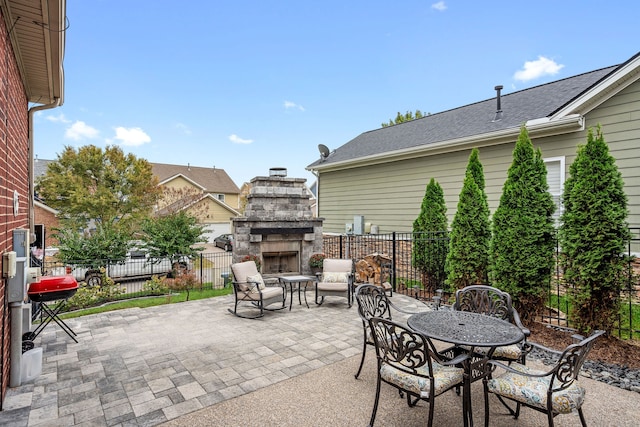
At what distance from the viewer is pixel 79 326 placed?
17.0 ft

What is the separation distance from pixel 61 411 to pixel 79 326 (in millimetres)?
2833

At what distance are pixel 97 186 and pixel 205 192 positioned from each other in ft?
26.2

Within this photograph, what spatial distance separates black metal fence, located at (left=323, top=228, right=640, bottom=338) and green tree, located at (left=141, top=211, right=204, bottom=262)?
5.31 meters

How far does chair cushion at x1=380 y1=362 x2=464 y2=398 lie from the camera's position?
2.47m

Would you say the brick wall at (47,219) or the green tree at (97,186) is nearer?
the green tree at (97,186)

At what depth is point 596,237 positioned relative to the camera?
4.25 meters

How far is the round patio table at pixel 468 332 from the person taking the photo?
255 cm

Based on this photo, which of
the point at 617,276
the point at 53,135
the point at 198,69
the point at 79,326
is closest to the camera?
the point at 617,276

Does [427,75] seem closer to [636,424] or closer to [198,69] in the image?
[198,69]

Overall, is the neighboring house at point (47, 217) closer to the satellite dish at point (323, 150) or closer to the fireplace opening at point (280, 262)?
the satellite dish at point (323, 150)

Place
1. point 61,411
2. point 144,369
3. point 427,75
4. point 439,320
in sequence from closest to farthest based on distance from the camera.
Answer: point 61,411 → point 439,320 → point 144,369 → point 427,75

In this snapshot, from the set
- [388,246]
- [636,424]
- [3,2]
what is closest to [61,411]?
[3,2]

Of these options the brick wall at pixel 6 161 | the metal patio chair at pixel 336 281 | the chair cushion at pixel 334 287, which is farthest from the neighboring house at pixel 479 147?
the brick wall at pixel 6 161

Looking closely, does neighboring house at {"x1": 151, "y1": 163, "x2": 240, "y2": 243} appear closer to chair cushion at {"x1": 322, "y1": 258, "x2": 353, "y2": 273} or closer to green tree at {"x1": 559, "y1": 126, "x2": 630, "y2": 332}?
chair cushion at {"x1": 322, "y1": 258, "x2": 353, "y2": 273}
